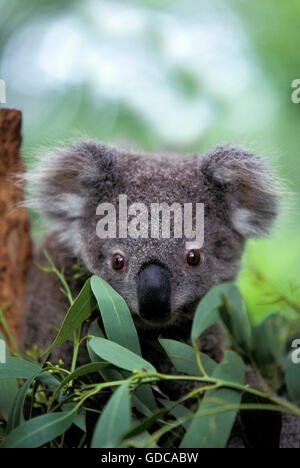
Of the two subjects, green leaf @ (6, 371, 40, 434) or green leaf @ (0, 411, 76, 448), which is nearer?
green leaf @ (0, 411, 76, 448)

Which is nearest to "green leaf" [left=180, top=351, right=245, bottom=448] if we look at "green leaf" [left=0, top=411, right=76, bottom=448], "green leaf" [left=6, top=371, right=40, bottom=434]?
"green leaf" [left=0, top=411, right=76, bottom=448]

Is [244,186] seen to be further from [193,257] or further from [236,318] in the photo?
[236,318]

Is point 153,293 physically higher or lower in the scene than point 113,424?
higher

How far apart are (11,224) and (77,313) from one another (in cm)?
131

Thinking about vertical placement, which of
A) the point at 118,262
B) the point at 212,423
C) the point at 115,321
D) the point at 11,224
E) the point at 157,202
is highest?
the point at 157,202

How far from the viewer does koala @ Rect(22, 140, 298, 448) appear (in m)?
1.67

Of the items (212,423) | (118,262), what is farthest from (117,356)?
(118,262)

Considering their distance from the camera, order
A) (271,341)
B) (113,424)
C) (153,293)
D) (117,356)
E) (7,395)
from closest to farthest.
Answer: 1. (113,424)
2. (117,356)
3. (7,395)
4. (153,293)
5. (271,341)

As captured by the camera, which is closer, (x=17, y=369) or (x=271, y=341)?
(x=17, y=369)

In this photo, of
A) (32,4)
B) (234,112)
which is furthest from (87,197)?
(32,4)

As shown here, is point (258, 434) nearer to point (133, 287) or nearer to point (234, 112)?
point (133, 287)

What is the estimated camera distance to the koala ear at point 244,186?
193cm

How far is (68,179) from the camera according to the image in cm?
211

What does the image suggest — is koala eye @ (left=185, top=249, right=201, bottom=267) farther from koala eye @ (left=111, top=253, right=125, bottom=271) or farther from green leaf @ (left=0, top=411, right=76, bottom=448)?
green leaf @ (left=0, top=411, right=76, bottom=448)
